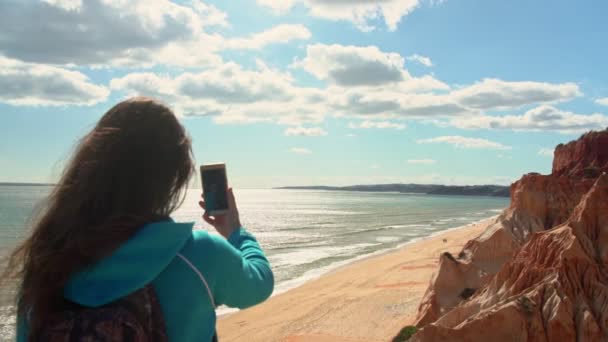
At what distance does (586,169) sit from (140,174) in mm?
16164

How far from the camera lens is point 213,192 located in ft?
7.75

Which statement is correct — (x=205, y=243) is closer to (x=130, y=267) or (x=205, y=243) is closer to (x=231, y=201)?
(x=130, y=267)

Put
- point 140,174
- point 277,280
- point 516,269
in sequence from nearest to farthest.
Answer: point 140,174
point 516,269
point 277,280

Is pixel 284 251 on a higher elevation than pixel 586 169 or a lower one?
lower

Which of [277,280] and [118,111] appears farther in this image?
[277,280]

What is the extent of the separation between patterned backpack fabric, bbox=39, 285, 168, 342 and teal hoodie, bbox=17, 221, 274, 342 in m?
0.03

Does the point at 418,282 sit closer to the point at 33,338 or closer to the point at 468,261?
the point at 468,261

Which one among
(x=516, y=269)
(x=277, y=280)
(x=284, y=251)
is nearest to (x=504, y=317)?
(x=516, y=269)

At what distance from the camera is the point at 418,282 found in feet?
84.4

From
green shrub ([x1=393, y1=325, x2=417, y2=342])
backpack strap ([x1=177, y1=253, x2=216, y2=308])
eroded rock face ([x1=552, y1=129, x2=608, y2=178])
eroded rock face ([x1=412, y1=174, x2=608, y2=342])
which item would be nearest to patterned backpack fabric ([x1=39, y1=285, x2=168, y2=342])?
backpack strap ([x1=177, y1=253, x2=216, y2=308])

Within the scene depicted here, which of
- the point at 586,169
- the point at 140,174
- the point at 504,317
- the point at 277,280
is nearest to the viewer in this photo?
the point at 140,174

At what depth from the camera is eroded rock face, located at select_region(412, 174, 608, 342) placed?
22.7ft

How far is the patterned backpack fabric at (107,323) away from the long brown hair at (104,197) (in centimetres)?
7

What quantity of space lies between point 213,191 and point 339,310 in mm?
18905
